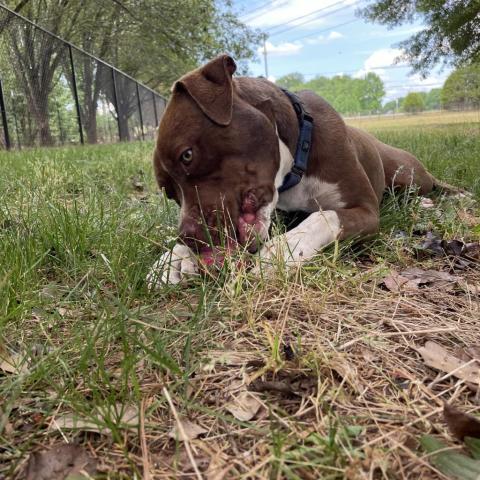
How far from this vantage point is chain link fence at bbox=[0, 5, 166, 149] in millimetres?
11844

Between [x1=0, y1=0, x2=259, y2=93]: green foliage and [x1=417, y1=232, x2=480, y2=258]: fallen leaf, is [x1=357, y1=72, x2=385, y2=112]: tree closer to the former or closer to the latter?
[x1=0, y1=0, x2=259, y2=93]: green foliage

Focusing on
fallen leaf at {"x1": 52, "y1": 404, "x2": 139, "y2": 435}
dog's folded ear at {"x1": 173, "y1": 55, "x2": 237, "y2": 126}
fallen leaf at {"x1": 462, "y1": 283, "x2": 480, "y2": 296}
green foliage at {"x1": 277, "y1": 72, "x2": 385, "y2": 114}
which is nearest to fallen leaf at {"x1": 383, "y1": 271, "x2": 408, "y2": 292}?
fallen leaf at {"x1": 462, "y1": 283, "x2": 480, "y2": 296}

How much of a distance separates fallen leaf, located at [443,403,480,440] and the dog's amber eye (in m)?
1.88

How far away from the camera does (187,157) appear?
2701 mm

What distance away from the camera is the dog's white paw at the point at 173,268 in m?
2.12

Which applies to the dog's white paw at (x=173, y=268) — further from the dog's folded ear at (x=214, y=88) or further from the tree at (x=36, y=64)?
the tree at (x=36, y=64)

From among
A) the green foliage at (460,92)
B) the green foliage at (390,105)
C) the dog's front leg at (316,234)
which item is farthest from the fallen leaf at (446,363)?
the green foliage at (390,105)

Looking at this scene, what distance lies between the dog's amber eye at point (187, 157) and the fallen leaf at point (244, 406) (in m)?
1.59

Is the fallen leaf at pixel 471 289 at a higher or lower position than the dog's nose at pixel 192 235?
lower

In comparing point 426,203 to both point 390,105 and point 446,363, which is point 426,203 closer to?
point 446,363

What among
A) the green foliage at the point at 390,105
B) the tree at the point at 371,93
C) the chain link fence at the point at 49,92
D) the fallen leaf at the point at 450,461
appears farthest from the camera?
the green foliage at the point at 390,105

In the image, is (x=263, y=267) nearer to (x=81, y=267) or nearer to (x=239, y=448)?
(x=81, y=267)

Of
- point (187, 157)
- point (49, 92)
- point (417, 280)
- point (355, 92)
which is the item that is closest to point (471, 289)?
point (417, 280)

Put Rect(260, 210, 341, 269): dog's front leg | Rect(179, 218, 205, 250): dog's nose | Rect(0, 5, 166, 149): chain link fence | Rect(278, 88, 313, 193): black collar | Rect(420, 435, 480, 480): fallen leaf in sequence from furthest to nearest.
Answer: Rect(0, 5, 166, 149): chain link fence
Rect(278, 88, 313, 193): black collar
Rect(179, 218, 205, 250): dog's nose
Rect(260, 210, 341, 269): dog's front leg
Rect(420, 435, 480, 480): fallen leaf
